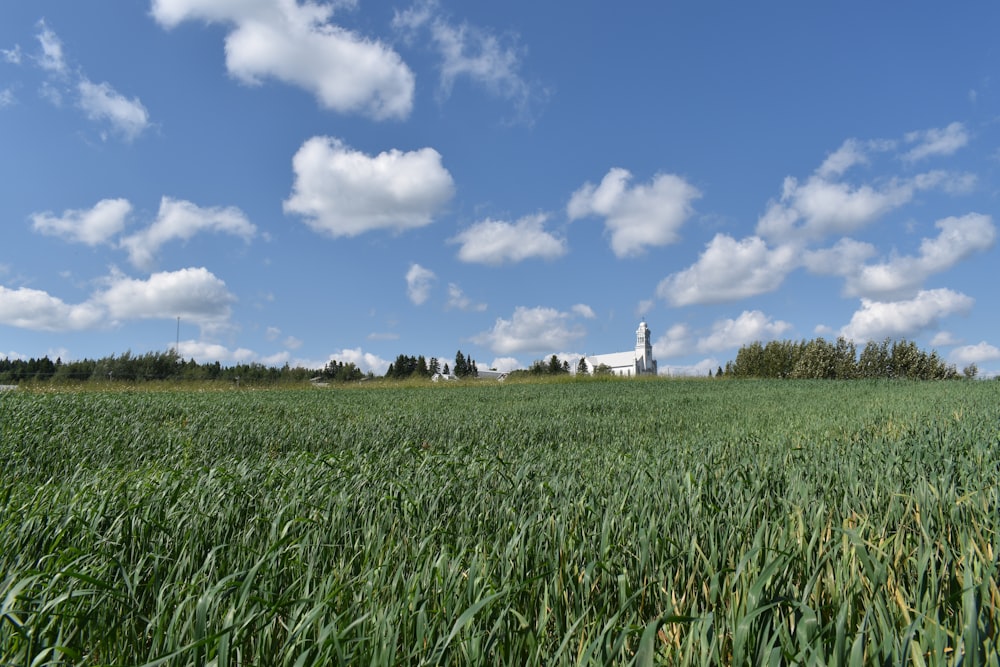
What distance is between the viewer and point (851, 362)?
189 ft

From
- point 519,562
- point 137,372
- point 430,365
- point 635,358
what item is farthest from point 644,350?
point 519,562

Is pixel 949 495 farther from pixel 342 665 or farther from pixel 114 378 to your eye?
pixel 114 378

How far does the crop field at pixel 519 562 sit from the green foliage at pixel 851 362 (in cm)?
A: 5732

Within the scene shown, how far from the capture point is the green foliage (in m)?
54.7

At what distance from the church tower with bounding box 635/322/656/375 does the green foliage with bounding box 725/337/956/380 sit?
2512 inches

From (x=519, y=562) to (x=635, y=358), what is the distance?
5159 inches

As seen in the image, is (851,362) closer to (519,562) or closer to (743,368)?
(743,368)

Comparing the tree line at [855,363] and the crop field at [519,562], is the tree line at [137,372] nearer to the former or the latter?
the crop field at [519,562]

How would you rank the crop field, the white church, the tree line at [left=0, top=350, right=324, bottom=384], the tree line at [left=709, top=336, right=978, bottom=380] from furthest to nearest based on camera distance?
the white church
the tree line at [left=709, top=336, right=978, bottom=380]
the tree line at [left=0, top=350, right=324, bottom=384]
the crop field

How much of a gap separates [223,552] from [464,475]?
196 centimetres

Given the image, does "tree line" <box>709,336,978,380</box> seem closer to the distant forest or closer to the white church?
the distant forest

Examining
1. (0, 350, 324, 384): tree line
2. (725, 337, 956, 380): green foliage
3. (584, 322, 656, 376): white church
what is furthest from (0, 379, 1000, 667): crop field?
(584, 322, 656, 376): white church

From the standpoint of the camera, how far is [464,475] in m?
4.43

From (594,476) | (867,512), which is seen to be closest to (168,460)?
(594,476)
